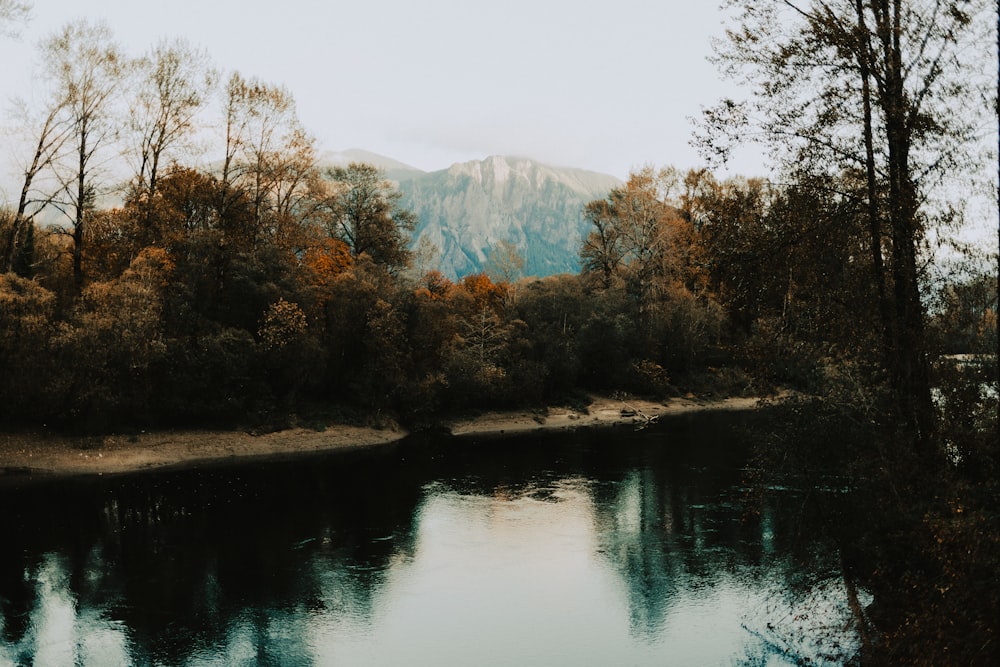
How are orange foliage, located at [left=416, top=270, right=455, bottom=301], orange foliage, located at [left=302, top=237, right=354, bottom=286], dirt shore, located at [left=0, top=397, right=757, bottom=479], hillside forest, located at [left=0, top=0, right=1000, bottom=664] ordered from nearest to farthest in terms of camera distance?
hillside forest, located at [left=0, top=0, right=1000, bottom=664], dirt shore, located at [left=0, top=397, right=757, bottom=479], orange foliage, located at [left=302, top=237, right=354, bottom=286], orange foliage, located at [left=416, top=270, right=455, bottom=301]

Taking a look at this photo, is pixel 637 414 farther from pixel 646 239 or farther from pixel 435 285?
pixel 435 285

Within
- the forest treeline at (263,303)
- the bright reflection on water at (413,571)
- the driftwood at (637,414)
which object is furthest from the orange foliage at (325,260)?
the driftwood at (637,414)

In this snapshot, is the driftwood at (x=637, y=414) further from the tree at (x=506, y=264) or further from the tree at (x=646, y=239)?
the tree at (x=506, y=264)

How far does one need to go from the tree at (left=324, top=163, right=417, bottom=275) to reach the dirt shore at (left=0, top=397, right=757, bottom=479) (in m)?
18.1

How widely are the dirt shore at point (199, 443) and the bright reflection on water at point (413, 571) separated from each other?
2724 millimetres

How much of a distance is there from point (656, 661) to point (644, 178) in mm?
57230

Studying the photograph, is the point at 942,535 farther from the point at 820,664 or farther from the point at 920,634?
the point at 820,664

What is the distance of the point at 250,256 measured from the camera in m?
49.6

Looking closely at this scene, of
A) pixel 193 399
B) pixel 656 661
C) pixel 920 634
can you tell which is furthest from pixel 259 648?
pixel 193 399

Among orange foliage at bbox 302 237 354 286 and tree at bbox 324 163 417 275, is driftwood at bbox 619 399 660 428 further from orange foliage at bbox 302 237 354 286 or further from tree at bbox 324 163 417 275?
orange foliage at bbox 302 237 354 286

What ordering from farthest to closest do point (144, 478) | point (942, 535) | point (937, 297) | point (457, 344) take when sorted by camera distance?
point (457, 344), point (144, 478), point (937, 297), point (942, 535)

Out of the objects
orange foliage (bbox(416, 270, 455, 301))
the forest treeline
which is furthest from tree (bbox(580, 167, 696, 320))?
orange foliage (bbox(416, 270, 455, 301))

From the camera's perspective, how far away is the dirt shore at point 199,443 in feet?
127

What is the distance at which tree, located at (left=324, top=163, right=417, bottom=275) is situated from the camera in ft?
222
